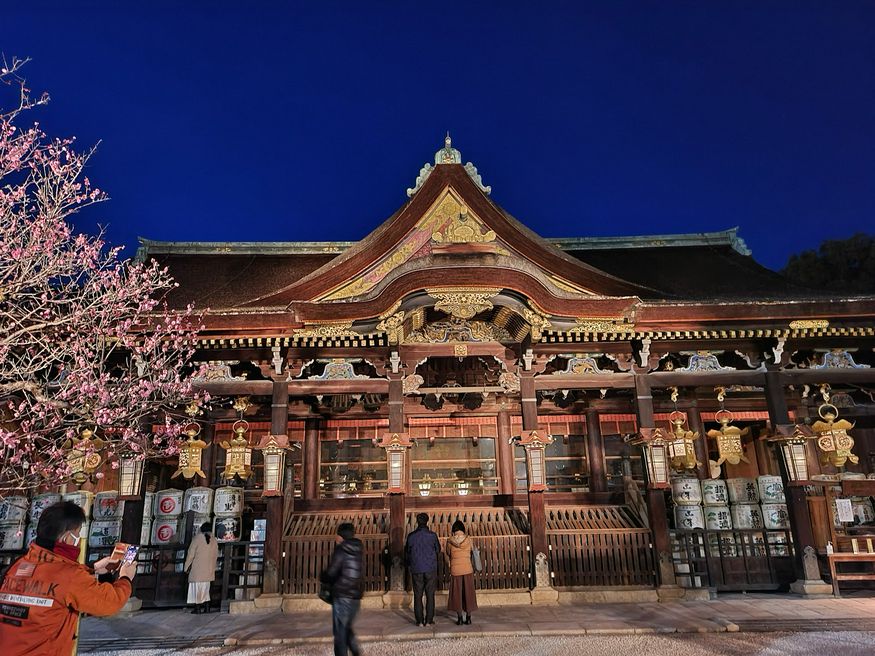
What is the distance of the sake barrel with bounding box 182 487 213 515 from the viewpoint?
12.1 meters

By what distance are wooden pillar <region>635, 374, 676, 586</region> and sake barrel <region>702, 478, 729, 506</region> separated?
63.5 inches

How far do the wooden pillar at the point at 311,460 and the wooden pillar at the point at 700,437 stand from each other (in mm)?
10098

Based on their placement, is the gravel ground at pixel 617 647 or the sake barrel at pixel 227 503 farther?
the sake barrel at pixel 227 503

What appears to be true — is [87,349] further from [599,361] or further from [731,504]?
[731,504]

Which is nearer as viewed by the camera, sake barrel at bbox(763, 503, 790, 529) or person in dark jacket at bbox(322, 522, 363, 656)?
person in dark jacket at bbox(322, 522, 363, 656)

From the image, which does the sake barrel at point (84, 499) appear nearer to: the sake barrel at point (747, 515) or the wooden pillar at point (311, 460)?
the wooden pillar at point (311, 460)

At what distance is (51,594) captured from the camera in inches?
140

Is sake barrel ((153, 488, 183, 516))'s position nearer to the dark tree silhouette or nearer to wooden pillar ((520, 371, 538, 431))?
wooden pillar ((520, 371, 538, 431))

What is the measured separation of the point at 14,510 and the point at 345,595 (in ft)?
30.8

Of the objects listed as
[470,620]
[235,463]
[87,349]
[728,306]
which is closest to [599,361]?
[728,306]

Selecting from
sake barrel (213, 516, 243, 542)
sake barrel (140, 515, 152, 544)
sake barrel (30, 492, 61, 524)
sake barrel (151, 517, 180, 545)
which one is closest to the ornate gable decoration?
sake barrel (213, 516, 243, 542)

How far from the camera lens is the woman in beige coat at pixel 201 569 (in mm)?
10336

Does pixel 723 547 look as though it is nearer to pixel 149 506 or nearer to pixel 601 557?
pixel 601 557

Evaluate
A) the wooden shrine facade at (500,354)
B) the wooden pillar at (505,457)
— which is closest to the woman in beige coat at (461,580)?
the wooden shrine facade at (500,354)
